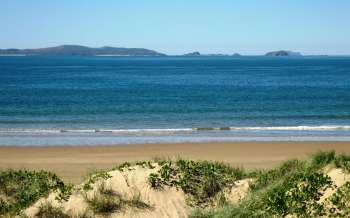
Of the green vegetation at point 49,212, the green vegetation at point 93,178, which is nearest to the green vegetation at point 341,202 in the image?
the green vegetation at point 93,178

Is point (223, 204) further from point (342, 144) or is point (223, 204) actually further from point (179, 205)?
point (342, 144)

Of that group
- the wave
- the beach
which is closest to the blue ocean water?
the wave

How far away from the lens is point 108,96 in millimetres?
58188

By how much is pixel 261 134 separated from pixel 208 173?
19.5m

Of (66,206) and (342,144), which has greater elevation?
(66,206)

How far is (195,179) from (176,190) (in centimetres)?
44

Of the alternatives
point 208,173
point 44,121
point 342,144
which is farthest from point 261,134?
point 208,173

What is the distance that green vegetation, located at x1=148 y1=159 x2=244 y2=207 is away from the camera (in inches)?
408

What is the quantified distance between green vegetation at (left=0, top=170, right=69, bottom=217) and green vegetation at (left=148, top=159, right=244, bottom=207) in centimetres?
A: 179

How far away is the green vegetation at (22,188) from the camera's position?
10469 millimetres

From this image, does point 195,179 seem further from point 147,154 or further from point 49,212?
point 147,154

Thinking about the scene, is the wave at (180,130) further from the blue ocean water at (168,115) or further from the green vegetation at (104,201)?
the green vegetation at (104,201)

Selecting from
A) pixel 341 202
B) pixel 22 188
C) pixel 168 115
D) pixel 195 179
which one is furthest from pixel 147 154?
pixel 168 115

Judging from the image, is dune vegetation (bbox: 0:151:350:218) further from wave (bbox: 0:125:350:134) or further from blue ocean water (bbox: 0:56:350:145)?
wave (bbox: 0:125:350:134)
